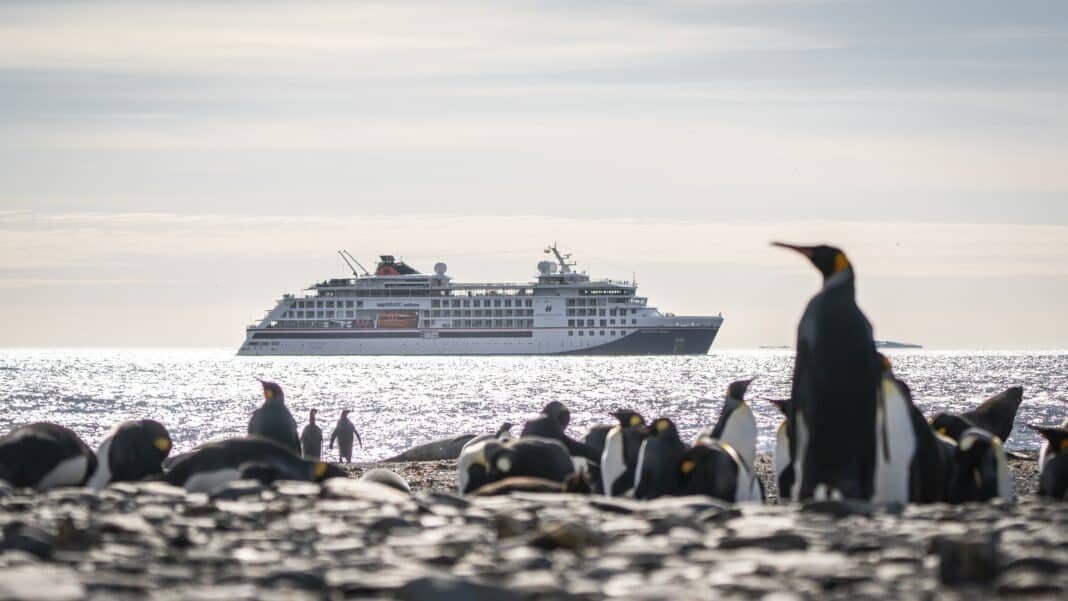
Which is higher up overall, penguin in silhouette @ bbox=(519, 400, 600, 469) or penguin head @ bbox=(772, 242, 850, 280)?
penguin head @ bbox=(772, 242, 850, 280)

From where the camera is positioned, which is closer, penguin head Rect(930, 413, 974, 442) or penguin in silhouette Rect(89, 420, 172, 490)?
penguin in silhouette Rect(89, 420, 172, 490)

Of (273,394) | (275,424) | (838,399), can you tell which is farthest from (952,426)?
(273,394)

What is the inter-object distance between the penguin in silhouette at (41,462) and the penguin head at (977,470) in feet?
20.2

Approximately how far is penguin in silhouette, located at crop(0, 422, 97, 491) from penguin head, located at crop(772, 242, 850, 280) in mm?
5369

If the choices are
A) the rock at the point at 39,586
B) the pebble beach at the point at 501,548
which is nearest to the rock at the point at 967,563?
the pebble beach at the point at 501,548

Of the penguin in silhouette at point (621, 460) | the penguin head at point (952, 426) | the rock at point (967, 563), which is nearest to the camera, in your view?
the rock at point (967, 563)

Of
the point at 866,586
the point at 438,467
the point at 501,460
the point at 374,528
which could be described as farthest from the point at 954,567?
the point at 438,467

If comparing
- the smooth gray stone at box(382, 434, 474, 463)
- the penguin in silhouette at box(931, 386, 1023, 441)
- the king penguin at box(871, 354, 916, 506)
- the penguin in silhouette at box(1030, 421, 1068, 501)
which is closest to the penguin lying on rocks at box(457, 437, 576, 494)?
the king penguin at box(871, 354, 916, 506)

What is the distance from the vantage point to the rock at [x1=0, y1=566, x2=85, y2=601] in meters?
4.36

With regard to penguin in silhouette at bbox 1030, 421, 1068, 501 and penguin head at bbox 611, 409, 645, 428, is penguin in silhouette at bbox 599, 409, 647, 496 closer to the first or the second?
penguin head at bbox 611, 409, 645, 428

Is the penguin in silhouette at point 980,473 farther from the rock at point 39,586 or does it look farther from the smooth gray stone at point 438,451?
the smooth gray stone at point 438,451

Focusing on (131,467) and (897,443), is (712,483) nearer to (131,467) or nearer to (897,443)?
(897,443)

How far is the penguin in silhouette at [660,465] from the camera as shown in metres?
9.05

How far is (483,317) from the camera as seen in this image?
129375mm
